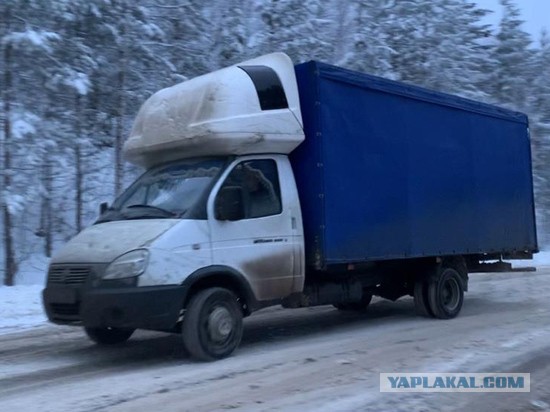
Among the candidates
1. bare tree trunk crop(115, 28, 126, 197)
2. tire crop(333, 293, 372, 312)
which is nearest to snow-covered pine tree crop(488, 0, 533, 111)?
bare tree trunk crop(115, 28, 126, 197)

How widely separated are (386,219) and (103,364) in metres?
4.30

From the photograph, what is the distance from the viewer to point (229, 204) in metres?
7.70

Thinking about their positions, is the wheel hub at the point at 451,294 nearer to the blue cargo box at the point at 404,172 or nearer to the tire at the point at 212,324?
the blue cargo box at the point at 404,172

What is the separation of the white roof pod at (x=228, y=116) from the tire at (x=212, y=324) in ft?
5.77

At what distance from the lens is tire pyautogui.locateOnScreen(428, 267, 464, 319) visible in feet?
35.0

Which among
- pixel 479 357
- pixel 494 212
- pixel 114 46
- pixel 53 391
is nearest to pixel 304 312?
pixel 494 212

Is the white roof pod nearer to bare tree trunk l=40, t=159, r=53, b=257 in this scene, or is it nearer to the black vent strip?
the black vent strip

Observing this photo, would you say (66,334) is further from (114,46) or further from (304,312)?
(114,46)

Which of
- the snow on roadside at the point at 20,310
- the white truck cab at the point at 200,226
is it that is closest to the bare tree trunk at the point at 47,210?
the snow on roadside at the point at 20,310

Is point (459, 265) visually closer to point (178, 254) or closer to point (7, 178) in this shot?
point (178, 254)

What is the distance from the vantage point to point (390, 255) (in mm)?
9523

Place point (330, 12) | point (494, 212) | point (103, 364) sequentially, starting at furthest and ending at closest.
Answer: point (330, 12) < point (494, 212) < point (103, 364)

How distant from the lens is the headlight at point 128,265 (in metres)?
6.94

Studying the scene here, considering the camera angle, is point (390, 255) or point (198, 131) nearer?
point (198, 131)
